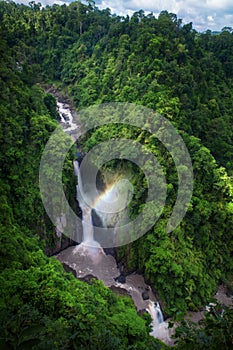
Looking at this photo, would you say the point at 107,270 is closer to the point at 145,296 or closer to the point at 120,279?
the point at 120,279

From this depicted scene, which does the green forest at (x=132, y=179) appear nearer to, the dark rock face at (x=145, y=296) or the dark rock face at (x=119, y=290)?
the dark rock face at (x=145, y=296)

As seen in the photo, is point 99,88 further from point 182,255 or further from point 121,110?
point 182,255

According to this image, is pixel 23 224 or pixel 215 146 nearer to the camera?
pixel 23 224

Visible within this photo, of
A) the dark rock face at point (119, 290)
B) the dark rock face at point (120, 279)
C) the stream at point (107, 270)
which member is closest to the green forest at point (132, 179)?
the stream at point (107, 270)

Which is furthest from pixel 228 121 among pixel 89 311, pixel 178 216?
pixel 89 311

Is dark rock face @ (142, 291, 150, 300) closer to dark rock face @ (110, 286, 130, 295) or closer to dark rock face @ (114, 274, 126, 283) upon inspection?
dark rock face @ (110, 286, 130, 295)

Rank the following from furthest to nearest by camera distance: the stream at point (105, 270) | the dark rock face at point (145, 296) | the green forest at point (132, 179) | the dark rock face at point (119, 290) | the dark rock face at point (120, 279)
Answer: the dark rock face at point (120, 279)
the dark rock face at point (119, 290)
the dark rock face at point (145, 296)
the stream at point (105, 270)
the green forest at point (132, 179)
